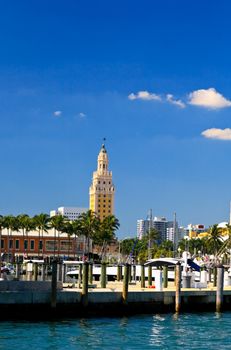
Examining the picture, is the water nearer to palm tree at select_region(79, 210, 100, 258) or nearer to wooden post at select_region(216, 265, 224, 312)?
wooden post at select_region(216, 265, 224, 312)

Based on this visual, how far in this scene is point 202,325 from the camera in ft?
165

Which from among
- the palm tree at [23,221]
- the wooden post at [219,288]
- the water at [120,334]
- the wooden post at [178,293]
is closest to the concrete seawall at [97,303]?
the wooden post at [178,293]

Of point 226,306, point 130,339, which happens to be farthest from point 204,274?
point 130,339

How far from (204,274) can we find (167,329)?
815 inches

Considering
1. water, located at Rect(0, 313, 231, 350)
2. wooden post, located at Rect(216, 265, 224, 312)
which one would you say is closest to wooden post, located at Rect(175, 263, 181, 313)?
water, located at Rect(0, 313, 231, 350)

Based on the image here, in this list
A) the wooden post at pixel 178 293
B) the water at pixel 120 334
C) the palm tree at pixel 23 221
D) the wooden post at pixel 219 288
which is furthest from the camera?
the palm tree at pixel 23 221

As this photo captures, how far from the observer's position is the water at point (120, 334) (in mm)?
41562

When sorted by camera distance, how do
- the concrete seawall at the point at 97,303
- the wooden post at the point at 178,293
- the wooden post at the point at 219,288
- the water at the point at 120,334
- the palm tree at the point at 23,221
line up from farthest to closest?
the palm tree at the point at 23,221
the wooden post at the point at 219,288
the wooden post at the point at 178,293
the concrete seawall at the point at 97,303
the water at the point at 120,334

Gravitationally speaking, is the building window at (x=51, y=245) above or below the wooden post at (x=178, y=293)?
above

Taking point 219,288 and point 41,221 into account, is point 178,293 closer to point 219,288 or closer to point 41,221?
point 219,288

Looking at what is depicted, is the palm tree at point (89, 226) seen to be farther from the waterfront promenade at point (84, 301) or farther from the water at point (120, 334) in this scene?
the water at point (120, 334)

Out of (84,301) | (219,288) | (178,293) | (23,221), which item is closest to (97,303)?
(84,301)

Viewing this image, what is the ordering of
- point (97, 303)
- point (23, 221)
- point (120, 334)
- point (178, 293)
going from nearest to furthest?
point (120, 334)
point (97, 303)
point (178, 293)
point (23, 221)

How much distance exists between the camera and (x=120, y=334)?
45.1m
